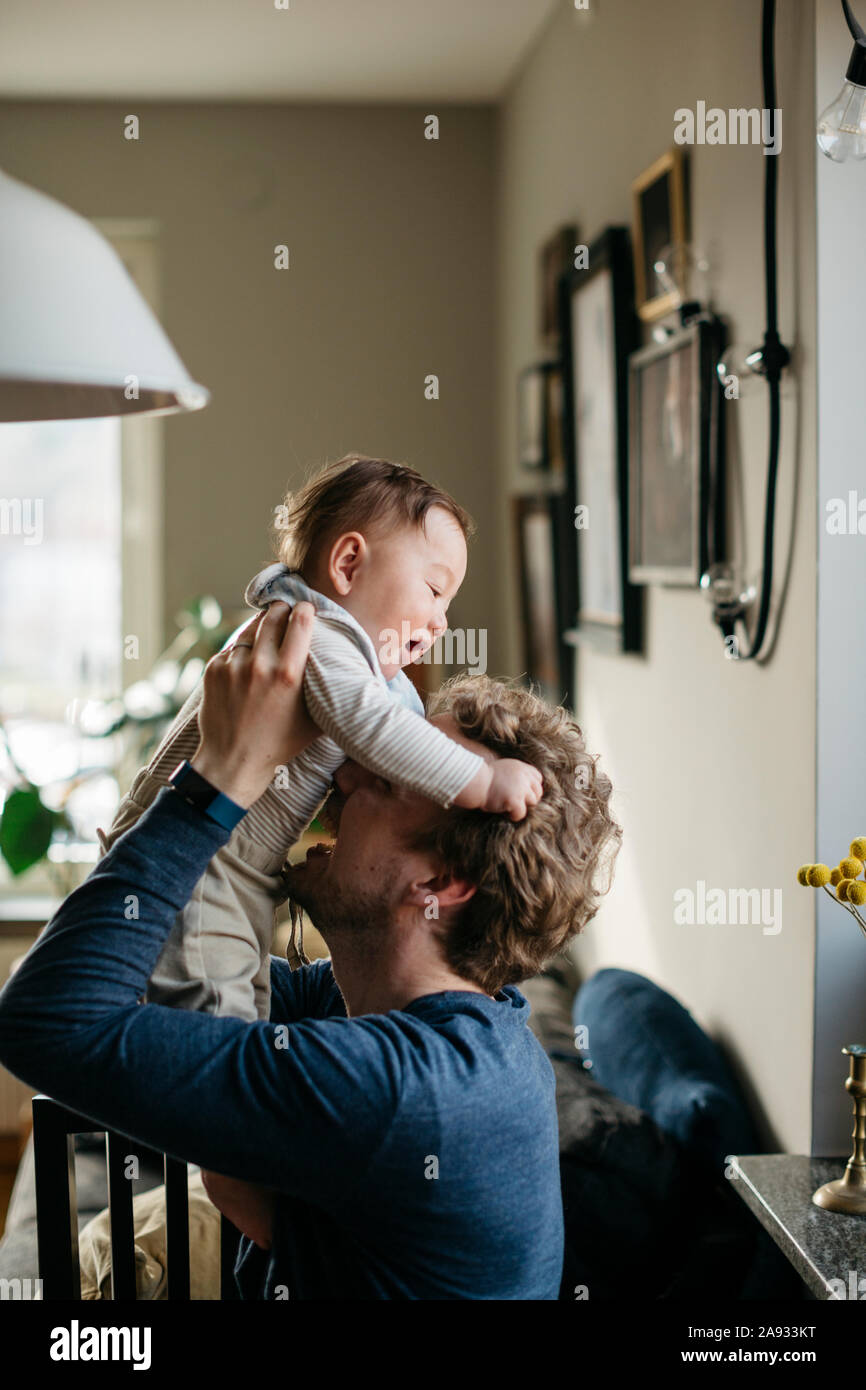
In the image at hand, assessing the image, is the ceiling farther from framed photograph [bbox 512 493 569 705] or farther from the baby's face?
the baby's face

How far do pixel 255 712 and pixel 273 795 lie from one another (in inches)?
4.5

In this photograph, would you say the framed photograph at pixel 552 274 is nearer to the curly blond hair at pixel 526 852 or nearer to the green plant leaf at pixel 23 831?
the green plant leaf at pixel 23 831

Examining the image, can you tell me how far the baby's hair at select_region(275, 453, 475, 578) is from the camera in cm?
128

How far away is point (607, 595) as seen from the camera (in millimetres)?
2686

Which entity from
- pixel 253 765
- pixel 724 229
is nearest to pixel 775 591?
pixel 724 229

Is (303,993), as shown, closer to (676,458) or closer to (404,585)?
(404,585)

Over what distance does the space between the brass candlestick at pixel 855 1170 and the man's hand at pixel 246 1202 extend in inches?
25.5

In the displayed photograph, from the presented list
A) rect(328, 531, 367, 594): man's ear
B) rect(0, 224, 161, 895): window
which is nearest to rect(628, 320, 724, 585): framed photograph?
rect(328, 531, 367, 594): man's ear

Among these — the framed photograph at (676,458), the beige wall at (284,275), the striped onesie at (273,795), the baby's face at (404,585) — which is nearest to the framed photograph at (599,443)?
the framed photograph at (676,458)

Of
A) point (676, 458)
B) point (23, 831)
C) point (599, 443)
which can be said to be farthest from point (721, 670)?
point (23, 831)

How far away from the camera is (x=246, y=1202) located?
1083 mm

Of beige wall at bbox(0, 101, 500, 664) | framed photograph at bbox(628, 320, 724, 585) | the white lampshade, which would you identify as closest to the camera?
the white lampshade

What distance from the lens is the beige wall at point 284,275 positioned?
3.88 metres

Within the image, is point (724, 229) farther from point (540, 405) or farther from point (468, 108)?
point (468, 108)
